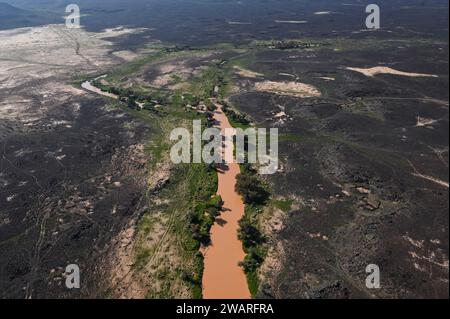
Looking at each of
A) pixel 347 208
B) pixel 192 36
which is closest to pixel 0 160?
pixel 347 208

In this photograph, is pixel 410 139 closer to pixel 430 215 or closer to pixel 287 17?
pixel 430 215

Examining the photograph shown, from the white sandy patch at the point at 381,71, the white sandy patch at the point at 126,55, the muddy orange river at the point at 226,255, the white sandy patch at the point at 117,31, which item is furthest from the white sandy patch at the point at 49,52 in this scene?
the muddy orange river at the point at 226,255

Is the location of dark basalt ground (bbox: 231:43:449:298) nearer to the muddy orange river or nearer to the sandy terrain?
the muddy orange river

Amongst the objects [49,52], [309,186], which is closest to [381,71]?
[309,186]

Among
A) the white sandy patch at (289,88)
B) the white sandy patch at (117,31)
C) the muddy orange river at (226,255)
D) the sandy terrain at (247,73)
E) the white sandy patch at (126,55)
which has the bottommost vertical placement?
the muddy orange river at (226,255)

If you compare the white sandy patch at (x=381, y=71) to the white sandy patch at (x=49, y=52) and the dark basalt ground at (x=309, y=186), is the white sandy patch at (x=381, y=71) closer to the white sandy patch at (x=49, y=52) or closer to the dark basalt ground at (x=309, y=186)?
the dark basalt ground at (x=309, y=186)

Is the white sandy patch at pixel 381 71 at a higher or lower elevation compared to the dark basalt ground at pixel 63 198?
higher

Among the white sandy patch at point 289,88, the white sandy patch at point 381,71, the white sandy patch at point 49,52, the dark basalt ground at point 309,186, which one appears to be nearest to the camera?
the dark basalt ground at point 309,186
